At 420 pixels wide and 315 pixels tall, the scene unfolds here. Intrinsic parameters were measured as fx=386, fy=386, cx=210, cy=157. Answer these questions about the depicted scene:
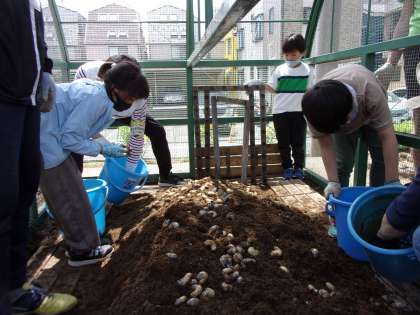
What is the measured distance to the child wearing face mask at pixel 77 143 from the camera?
233 centimetres

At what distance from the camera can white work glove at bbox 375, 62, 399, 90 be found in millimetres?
2766

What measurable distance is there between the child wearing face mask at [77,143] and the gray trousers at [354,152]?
4.95 ft

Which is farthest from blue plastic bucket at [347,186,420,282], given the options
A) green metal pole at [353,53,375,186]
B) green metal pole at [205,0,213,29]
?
green metal pole at [205,0,213,29]

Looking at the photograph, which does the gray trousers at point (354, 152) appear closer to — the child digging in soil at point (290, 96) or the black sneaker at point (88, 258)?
the child digging in soil at point (290, 96)

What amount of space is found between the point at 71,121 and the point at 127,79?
17.7 inches

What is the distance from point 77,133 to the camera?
7.65ft

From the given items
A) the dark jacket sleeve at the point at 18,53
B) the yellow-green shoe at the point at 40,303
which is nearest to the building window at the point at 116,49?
the dark jacket sleeve at the point at 18,53

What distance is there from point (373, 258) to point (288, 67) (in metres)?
2.75

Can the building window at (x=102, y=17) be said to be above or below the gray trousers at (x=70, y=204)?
above

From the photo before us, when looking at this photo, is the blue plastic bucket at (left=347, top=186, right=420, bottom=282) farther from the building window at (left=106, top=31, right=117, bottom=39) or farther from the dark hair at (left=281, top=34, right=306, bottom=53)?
the building window at (left=106, top=31, right=117, bottom=39)

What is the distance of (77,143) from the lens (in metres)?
2.34

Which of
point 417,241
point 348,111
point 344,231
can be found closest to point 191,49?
point 348,111

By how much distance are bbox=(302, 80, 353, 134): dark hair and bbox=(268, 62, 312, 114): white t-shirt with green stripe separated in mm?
1987

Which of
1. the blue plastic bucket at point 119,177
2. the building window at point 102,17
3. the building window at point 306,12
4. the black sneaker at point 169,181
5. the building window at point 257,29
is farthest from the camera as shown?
the building window at point 257,29
